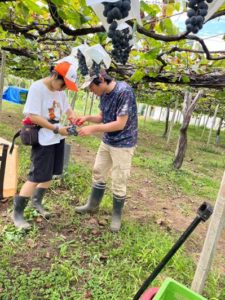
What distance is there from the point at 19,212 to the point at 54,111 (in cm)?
102

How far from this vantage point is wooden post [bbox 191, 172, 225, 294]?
1.93 metres

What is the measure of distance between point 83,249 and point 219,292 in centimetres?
120

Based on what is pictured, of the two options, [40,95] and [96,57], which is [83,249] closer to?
[40,95]

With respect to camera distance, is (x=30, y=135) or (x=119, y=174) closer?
(x=30, y=135)

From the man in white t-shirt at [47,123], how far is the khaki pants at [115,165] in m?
0.44

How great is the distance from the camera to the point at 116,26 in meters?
1.03

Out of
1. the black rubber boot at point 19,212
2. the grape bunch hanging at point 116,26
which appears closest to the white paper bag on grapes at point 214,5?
the grape bunch hanging at point 116,26

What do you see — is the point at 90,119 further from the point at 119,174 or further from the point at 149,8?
the point at 149,8

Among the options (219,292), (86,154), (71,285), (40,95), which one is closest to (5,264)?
(71,285)

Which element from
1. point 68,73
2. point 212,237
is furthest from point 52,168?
point 212,237

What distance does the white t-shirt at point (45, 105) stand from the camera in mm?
2863

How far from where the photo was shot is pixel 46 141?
3006 millimetres

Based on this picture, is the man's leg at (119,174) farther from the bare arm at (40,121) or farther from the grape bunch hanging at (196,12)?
the grape bunch hanging at (196,12)

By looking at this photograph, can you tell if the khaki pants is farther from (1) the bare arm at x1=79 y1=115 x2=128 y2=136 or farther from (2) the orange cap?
(2) the orange cap
